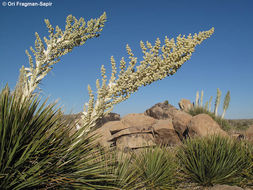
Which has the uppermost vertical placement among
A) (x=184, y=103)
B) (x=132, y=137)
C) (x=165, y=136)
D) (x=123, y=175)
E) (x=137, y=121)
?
(x=184, y=103)

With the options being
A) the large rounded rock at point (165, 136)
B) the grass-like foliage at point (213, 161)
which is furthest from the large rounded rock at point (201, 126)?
the grass-like foliage at point (213, 161)

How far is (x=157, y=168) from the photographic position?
557cm

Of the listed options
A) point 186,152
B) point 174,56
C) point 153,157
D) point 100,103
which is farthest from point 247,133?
point 100,103

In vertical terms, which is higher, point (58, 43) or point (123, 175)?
point (58, 43)

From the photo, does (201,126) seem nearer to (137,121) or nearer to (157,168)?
(137,121)

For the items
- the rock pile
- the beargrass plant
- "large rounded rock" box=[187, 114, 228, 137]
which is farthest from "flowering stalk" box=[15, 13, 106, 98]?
"large rounded rock" box=[187, 114, 228, 137]

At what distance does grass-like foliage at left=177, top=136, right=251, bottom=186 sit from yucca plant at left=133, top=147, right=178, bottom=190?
769 millimetres

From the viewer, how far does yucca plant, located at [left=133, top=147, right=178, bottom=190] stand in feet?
17.9

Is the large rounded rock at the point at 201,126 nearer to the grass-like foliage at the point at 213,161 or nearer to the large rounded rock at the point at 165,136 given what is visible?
the large rounded rock at the point at 165,136

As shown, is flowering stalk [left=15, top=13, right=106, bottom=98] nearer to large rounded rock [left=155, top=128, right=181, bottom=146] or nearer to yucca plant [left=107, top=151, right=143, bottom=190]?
yucca plant [left=107, top=151, right=143, bottom=190]

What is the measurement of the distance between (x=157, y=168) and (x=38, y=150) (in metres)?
3.62

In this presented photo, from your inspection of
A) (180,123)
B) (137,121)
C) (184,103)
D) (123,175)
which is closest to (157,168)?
(123,175)

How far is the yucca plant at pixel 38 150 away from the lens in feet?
8.41

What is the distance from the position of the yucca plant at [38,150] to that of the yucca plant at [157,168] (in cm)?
254
